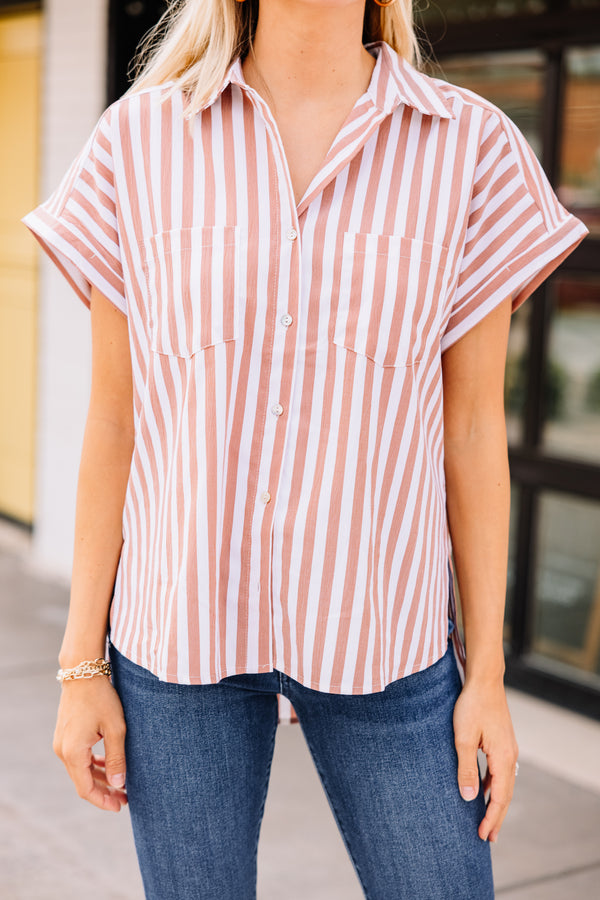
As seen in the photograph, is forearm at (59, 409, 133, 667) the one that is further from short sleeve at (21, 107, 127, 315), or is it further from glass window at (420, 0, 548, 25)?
glass window at (420, 0, 548, 25)

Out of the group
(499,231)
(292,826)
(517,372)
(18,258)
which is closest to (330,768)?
(499,231)

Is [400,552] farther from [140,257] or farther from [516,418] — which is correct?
[516,418]

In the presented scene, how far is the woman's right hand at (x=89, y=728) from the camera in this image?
137 cm

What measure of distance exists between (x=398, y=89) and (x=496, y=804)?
0.88 m

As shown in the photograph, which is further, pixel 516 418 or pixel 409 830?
pixel 516 418

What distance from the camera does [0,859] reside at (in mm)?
2707

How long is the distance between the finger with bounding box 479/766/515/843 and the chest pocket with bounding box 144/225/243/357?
0.64 meters

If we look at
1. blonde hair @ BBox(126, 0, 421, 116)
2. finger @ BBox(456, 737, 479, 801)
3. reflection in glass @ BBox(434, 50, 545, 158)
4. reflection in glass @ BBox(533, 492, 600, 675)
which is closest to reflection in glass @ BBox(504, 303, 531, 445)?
reflection in glass @ BBox(533, 492, 600, 675)

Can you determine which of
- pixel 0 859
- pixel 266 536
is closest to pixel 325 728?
pixel 266 536

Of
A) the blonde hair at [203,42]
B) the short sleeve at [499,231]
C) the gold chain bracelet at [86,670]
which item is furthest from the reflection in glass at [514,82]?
the gold chain bracelet at [86,670]

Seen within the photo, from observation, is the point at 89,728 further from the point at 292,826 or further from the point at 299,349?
the point at 292,826

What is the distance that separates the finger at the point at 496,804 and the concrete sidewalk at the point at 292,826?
1361 millimetres

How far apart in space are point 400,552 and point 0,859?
1.83 metres

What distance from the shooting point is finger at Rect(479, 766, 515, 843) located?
1.37 meters
